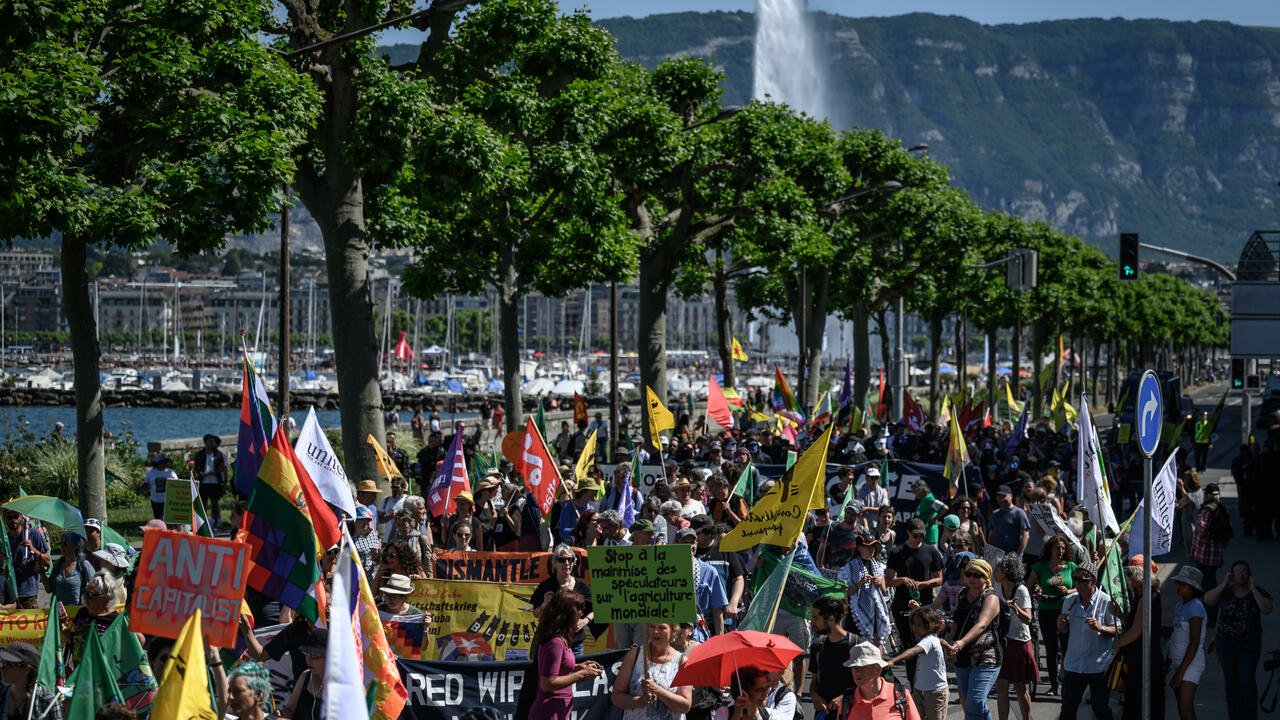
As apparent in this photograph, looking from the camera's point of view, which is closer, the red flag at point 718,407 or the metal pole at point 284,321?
the metal pole at point 284,321

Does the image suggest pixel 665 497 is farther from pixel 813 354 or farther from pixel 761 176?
pixel 813 354

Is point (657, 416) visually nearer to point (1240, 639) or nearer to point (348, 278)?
point (348, 278)

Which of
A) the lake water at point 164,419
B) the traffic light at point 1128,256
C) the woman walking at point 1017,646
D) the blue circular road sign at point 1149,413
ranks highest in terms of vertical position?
the traffic light at point 1128,256

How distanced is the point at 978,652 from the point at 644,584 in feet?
9.15

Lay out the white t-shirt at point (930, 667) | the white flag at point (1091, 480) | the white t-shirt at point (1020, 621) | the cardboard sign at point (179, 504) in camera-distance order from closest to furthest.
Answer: the white t-shirt at point (930, 667) → the white t-shirt at point (1020, 621) → the cardboard sign at point (179, 504) → the white flag at point (1091, 480)

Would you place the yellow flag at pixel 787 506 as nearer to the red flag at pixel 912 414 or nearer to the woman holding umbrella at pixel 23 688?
the woman holding umbrella at pixel 23 688

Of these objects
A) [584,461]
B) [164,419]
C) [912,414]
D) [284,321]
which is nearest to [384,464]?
[584,461]

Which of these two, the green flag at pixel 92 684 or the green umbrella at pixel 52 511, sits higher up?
the green umbrella at pixel 52 511

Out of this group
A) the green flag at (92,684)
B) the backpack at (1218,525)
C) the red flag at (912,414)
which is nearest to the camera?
the green flag at (92,684)

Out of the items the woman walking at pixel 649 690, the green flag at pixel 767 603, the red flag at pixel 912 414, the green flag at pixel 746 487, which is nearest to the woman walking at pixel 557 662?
the woman walking at pixel 649 690

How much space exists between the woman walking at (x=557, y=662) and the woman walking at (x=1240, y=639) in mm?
5498

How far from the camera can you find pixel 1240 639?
1180 cm

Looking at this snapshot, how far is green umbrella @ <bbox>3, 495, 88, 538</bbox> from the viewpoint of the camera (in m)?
12.3

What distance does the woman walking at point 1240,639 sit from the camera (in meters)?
11.8
